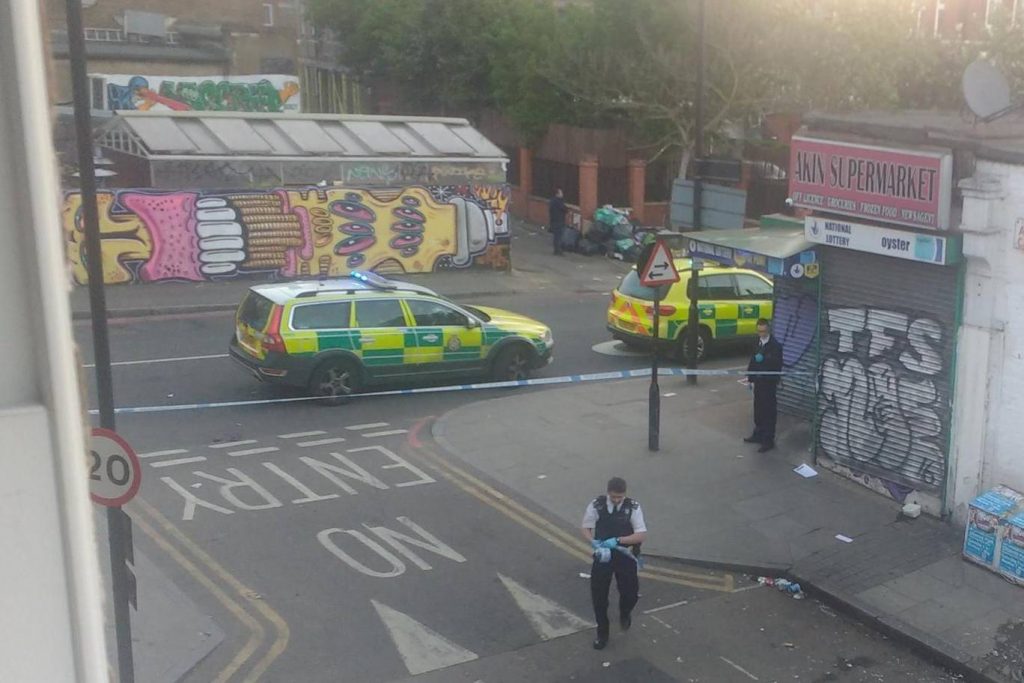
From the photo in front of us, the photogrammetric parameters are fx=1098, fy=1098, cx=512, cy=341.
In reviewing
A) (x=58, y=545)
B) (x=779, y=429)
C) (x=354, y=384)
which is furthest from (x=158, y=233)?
(x=58, y=545)

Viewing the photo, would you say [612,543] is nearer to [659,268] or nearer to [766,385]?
[766,385]

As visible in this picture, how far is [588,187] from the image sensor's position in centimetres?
3297

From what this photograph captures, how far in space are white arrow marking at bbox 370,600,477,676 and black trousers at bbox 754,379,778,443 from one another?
19.3 ft

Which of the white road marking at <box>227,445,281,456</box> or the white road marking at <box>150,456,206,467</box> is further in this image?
the white road marking at <box>227,445,281,456</box>

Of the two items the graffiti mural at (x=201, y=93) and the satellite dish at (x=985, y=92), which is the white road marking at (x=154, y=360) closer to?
the satellite dish at (x=985, y=92)

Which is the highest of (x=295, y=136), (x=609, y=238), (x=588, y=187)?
(x=295, y=136)

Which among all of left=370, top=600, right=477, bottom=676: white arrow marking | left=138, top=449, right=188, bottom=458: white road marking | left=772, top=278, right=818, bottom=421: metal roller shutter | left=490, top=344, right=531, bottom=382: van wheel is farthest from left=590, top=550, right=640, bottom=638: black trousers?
left=490, top=344, right=531, bottom=382: van wheel

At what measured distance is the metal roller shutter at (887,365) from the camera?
11.1 meters

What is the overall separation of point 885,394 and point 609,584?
4.58m

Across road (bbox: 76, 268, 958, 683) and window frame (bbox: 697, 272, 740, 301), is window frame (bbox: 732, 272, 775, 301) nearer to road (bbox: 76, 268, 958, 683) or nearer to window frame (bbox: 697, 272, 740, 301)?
window frame (bbox: 697, 272, 740, 301)

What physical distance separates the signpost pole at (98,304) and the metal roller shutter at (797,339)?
8744 millimetres

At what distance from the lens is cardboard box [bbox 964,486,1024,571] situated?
1001 centimetres

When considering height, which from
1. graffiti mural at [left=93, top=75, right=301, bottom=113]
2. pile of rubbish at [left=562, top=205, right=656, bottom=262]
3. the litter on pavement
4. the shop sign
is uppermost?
graffiti mural at [left=93, top=75, right=301, bottom=113]

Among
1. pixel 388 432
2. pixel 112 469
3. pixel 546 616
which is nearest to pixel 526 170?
pixel 388 432
